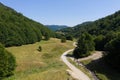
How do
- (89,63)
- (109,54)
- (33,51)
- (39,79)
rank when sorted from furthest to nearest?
(33,51)
(89,63)
(109,54)
(39,79)

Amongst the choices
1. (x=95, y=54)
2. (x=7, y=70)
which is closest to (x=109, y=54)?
(x=95, y=54)

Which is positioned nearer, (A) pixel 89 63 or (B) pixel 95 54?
(A) pixel 89 63

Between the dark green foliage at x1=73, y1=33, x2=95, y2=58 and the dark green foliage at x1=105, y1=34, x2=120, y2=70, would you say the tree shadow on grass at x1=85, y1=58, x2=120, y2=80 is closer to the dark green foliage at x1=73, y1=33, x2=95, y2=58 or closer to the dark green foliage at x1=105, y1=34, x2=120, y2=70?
the dark green foliage at x1=105, y1=34, x2=120, y2=70

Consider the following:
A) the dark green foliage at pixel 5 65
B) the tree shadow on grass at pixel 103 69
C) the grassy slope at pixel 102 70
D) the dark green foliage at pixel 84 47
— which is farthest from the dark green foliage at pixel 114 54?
the dark green foliage at pixel 5 65

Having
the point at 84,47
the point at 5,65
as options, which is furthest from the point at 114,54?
the point at 5,65

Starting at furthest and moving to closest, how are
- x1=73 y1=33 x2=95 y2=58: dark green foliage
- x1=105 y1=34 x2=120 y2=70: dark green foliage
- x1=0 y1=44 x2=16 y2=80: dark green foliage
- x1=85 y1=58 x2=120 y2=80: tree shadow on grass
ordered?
x1=73 y1=33 x2=95 y2=58: dark green foliage
x1=105 y1=34 x2=120 y2=70: dark green foliage
x1=85 y1=58 x2=120 y2=80: tree shadow on grass
x1=0 y1=44 x2=16 y2=80: dark green foliage

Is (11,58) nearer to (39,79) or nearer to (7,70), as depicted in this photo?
(7,70)

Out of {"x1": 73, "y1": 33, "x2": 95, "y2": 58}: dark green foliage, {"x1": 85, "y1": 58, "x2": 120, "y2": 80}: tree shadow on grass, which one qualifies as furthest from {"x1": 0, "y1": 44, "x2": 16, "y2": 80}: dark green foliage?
{"x1": 73, "y1": 33, "x2": 95, "y2": 58}: dark green foliage

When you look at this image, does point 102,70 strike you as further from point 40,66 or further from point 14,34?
point 14,34
